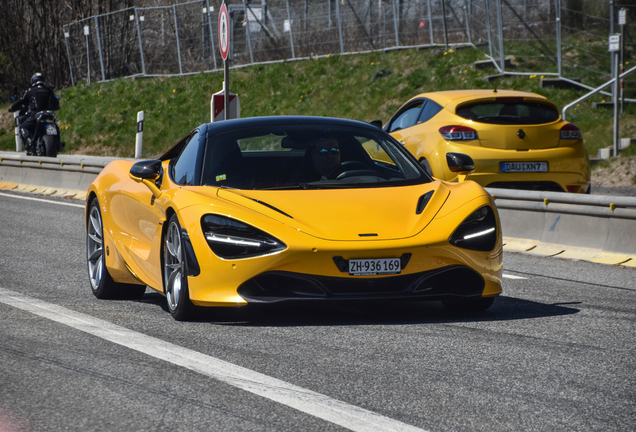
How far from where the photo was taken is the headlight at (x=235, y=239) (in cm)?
567

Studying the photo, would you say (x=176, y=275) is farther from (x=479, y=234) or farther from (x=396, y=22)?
(x=396, y=22)

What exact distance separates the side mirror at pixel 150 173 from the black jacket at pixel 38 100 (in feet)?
48.3

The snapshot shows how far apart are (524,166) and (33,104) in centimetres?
1263

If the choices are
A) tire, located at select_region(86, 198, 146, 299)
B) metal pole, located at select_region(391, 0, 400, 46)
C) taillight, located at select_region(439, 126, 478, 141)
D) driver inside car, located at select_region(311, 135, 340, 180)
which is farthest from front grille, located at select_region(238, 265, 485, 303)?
metal pole, located at select_region(391, 0, 400, 46)

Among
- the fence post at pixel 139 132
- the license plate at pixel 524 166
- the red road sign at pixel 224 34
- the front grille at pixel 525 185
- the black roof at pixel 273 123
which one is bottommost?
the fence post at pixel 139 132

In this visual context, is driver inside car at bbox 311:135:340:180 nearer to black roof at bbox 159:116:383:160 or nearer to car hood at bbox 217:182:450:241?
black roof at bbox 159:116:383:160

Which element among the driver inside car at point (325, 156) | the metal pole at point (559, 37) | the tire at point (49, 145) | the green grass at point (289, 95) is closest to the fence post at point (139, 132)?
the tire at point (49, 145)

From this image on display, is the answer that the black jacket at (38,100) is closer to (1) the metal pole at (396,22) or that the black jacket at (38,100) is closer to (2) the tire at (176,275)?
(1) the metal pole at (396,22)

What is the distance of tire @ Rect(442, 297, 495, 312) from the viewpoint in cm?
633

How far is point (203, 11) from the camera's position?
3484 centimetres

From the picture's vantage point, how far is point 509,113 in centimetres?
1158

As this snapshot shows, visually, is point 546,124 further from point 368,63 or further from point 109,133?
point 109,133

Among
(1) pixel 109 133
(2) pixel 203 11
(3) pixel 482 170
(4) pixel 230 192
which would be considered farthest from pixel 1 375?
(2) pixel 203 11

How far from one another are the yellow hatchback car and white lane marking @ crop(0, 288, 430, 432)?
607 centimetres
